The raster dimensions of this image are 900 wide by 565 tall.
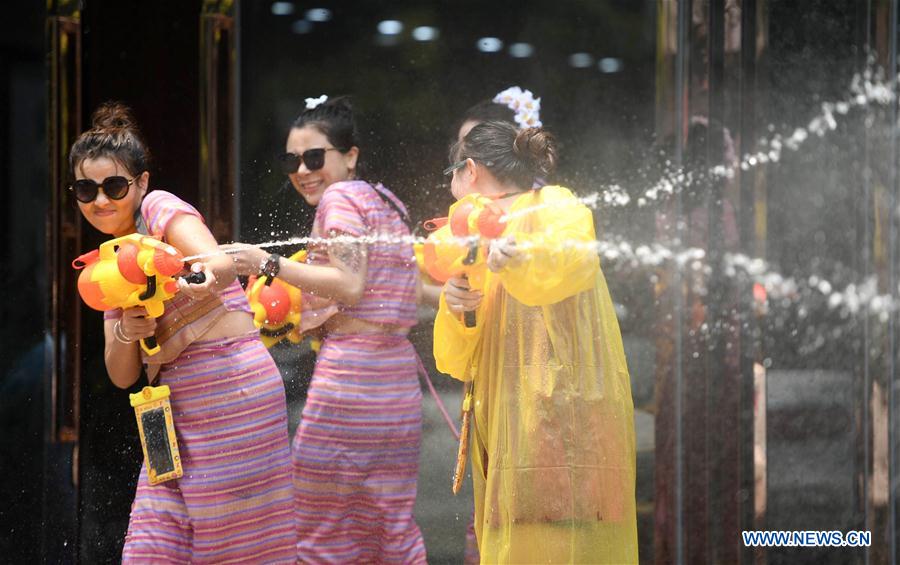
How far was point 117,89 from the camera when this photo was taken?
2.94 metres

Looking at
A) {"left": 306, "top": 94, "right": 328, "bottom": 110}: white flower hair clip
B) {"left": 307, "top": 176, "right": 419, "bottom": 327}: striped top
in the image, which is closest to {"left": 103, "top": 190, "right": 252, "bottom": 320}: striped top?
{"left": 307, "top": 176, "right": 419, "bottom": 327}: striped top

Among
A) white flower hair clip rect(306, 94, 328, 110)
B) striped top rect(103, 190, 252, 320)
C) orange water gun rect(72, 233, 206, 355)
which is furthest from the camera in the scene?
white flower hair clip rect(306, 94, 328, 110)

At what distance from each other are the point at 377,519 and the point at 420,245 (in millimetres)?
698

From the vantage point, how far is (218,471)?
2.76 metres

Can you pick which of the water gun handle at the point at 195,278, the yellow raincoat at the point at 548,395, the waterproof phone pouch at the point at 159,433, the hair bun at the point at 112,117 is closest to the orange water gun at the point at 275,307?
the water gun handle at the point at 195,278

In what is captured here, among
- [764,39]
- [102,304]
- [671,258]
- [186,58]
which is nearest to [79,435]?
[102,304]

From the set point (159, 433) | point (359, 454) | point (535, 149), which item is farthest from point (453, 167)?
point (159, 433)

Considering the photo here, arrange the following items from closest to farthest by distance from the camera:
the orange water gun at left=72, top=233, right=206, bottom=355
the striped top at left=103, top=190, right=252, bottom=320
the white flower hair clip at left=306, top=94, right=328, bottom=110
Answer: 1. the orange water gun at left=72, top=233, right=206, bottom=355
2. the striped top at left=103, top=190, right=252, bottom=320
3. the white flower hair clip at left=306, top=94, right=328, bottom=110

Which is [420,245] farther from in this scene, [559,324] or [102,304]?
[102,304]

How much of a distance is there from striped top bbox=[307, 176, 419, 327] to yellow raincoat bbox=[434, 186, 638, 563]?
16 cm

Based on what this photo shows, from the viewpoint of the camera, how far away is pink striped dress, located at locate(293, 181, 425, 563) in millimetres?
2811

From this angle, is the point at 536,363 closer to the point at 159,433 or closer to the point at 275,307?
the point at 275,307

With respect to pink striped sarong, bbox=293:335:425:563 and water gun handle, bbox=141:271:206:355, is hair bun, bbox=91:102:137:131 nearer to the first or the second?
water gun handle, bbox=141:271:206:355

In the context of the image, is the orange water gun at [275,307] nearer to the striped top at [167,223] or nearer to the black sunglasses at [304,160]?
the striped top at [167,223]
